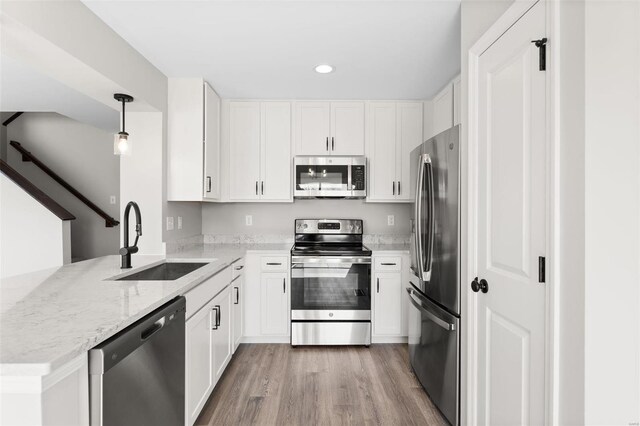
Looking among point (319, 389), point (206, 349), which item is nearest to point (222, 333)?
point (206, 349)

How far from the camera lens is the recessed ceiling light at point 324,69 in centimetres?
266

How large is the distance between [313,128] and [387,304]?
73.7 inches

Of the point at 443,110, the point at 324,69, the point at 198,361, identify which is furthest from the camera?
the point at 443,110

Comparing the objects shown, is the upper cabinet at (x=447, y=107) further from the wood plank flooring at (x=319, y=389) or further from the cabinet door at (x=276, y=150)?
the wood plank flooring at (x=319, y=389)

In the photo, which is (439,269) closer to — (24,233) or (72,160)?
(24,233)

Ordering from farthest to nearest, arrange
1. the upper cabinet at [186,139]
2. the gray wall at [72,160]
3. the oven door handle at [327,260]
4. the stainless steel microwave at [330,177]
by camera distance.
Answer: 1. the gray wall at [72,160]
2. the stainless steel microwave at [330,177]
3. the oven door handle at [327,260]
4. the upper cabinet at [186,139]

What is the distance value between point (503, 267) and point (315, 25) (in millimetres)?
1690

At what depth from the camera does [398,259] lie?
3.27m

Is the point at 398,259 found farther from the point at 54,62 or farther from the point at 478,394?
the point at 54,62

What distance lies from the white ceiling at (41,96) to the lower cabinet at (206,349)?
171cm

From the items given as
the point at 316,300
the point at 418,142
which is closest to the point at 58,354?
the point at 316,300

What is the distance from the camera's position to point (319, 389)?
247 centimetres

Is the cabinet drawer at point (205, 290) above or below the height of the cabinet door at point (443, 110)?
below

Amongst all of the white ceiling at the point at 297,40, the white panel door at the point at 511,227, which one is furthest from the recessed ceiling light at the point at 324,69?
the white panel door at the point at 511,227
